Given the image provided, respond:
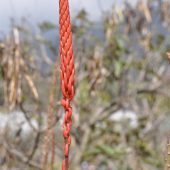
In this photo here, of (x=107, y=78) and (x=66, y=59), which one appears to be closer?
(x=66, y=59)

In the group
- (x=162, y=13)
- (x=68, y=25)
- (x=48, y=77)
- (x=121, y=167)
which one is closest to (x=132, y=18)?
(x=162, y=13)

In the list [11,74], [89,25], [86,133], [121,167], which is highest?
[89,25]

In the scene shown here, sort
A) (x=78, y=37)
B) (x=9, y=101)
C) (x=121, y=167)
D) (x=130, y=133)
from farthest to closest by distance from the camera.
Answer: (x=130, y=133) → (x=121, y=167) → (x=78, y=37) → (x=9, y=101)

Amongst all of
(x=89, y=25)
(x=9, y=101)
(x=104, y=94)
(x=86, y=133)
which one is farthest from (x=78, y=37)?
(x=9, y=101)

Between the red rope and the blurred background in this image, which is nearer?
the red rope

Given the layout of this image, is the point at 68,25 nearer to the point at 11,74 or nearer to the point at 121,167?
the point at 11,74

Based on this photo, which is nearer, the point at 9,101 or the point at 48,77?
the point at 9,101

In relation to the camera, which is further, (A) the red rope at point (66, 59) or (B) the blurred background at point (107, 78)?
(B) the blurred background at point (107, 78)

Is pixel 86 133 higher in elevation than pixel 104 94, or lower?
lower

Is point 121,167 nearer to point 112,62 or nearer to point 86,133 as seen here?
point 86,133

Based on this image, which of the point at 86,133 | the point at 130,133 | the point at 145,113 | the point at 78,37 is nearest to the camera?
the point at 78,37
